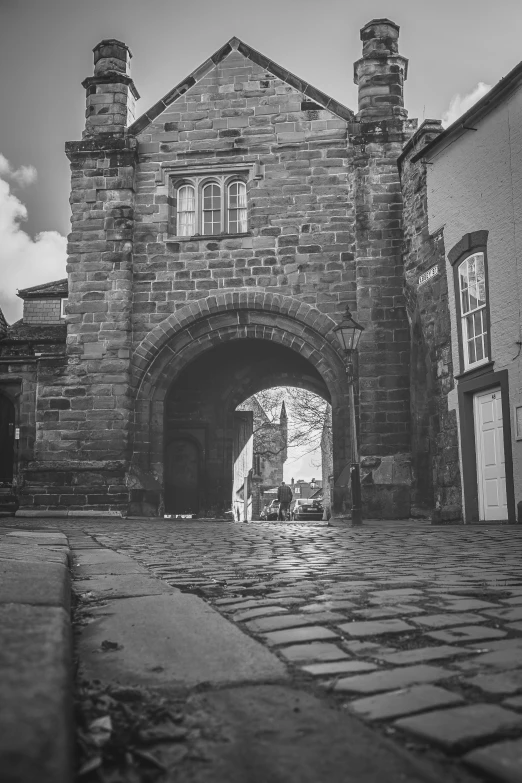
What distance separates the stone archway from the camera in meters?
16.8

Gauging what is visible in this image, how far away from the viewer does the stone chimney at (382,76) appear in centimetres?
1719

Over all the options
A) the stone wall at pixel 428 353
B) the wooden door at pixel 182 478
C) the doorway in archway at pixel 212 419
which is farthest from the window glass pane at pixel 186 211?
the wooden door at pixel 182 478

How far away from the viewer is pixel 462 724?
1.57 metres

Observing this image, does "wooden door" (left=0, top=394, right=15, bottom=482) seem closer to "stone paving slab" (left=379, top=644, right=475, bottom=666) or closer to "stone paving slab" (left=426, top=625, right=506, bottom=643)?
"stone paving slab" (left=426, top=625, right=506, bottom=643)

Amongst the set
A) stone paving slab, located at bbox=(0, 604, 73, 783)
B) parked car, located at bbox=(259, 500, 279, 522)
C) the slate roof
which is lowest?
parked car, located at bbox=(259, 500, 279, 522)

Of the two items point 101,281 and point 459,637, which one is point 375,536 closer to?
point 459,637

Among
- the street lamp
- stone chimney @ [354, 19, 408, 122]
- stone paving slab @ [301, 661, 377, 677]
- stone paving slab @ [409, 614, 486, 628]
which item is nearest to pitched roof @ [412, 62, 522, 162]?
stone chimney @ [354, 19, 408, 122]

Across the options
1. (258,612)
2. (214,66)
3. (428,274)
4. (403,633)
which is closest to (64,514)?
(428,274)

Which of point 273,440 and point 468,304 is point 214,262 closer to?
point 468,304

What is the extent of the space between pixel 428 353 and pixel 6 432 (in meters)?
10.8

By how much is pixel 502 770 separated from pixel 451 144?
14.9 metres

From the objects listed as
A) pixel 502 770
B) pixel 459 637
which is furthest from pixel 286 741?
pixel 459 637

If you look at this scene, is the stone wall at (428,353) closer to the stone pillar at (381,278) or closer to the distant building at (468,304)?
the distant building at (468,304)

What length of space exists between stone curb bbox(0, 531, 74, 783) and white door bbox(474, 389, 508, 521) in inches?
457
